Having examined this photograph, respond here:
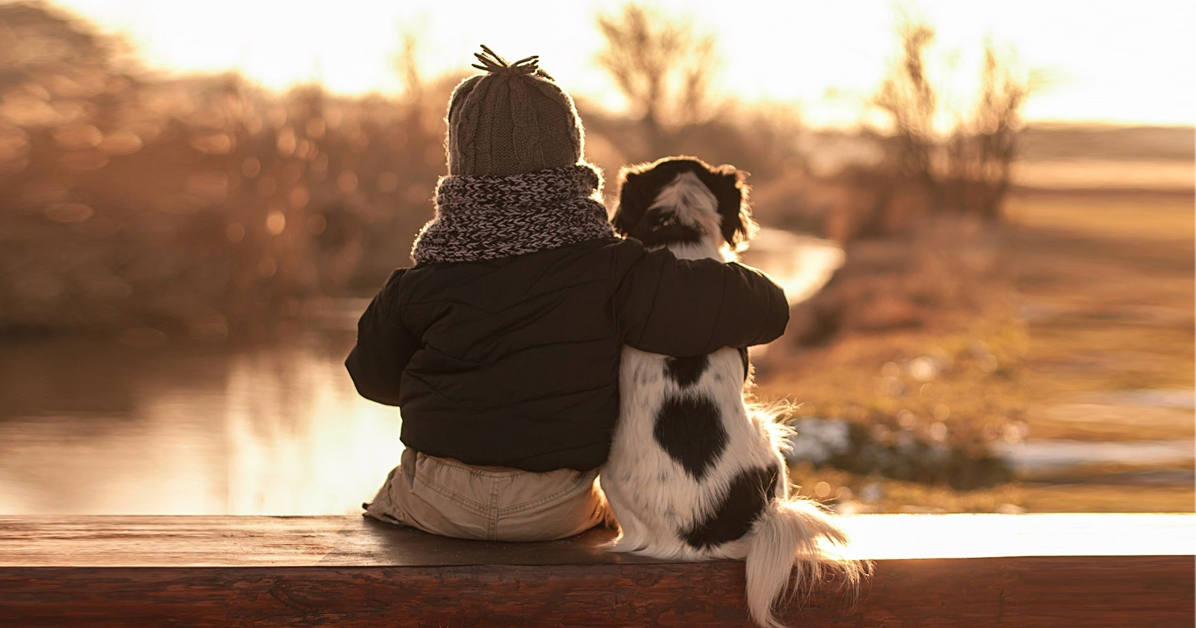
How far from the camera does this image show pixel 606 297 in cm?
164

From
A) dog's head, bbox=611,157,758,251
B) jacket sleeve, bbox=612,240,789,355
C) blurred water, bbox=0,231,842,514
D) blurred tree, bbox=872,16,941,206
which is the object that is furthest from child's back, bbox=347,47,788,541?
blurred tree, bbox=872,16,941,206

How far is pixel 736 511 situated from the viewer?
1651mm

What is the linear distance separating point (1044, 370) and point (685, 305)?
7.72 ft

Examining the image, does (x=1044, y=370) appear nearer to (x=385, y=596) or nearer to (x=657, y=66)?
(x=385, y=596)

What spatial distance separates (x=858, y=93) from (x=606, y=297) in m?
6.31

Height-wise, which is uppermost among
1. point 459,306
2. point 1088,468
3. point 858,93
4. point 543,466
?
A: point 858,93

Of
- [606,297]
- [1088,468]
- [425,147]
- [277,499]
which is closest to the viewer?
[606,297]

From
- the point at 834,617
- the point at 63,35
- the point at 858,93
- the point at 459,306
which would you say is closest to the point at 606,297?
the point at 459,306

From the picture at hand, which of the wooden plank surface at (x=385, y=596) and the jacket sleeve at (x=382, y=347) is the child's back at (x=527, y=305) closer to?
the jacket sleeve at (x=382, y=347)

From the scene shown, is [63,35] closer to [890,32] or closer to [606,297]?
[890,32]

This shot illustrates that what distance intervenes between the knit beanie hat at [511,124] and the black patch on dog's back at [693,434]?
47cm

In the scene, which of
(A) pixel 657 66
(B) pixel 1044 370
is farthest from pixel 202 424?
(B) pixel 1044 370

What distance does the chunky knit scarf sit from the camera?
1652 mm

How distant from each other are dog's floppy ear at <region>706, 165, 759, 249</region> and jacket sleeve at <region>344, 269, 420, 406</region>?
59 cm
